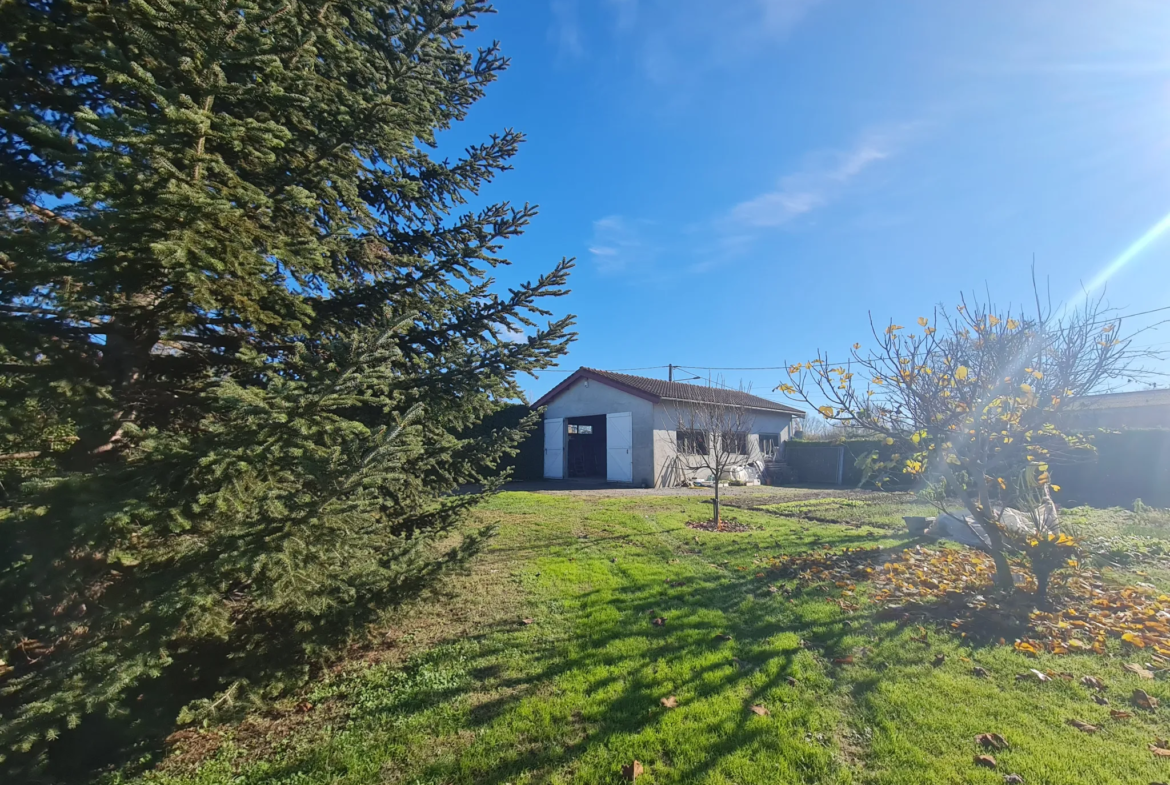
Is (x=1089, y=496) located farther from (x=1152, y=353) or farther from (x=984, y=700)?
(x=984, y=700)

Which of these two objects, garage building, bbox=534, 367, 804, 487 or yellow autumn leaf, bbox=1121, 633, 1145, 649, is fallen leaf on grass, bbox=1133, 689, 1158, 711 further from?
garage building, bbox=534, 367, 804, 487

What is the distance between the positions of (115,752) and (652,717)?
297 centimetres

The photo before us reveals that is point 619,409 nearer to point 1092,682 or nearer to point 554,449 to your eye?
point 554,449

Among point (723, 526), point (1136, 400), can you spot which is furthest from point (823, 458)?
point (723, 526)

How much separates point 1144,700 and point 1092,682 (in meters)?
0.25

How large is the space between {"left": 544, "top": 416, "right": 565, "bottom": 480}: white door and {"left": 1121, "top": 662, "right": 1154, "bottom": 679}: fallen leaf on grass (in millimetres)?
17323

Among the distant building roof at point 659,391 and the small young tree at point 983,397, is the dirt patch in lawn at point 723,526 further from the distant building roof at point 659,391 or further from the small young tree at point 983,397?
the distant building roof at point 659,391

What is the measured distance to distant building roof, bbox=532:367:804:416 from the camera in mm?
18000

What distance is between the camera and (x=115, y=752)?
2.52m

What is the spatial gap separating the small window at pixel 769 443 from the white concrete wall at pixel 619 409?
735 cm

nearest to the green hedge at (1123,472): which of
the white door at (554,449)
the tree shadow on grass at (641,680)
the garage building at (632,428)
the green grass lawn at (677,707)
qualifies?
the garage building at (632,428)

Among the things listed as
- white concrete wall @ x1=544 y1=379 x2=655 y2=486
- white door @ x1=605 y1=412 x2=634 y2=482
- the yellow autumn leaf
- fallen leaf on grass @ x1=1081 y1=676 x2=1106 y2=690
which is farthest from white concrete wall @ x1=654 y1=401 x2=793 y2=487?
fallen leaf on grass @ x1=1081 y1=676 x2=1106 y2=690

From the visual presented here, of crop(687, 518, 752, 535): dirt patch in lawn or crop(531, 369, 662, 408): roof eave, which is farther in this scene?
crop(531, 369, 662, 408): roof eave

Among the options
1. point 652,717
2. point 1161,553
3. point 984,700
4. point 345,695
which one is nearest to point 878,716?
point 984,700
